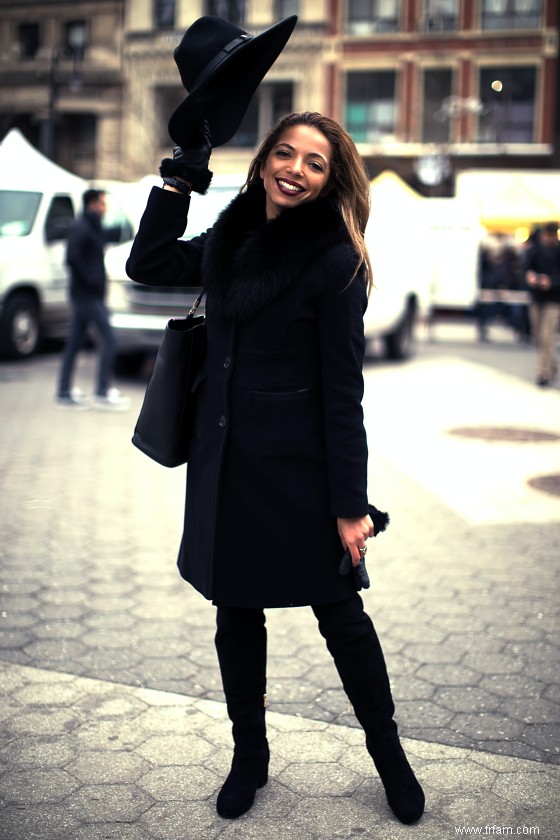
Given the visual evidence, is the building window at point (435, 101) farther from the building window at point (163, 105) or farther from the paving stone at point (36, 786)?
the paving stone at point (36, 786)

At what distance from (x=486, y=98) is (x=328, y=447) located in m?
34.4

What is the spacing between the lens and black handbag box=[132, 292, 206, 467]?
9.28ft

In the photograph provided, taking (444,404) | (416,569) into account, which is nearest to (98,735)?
(416,569)

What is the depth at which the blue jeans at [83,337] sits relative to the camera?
957 centimetres

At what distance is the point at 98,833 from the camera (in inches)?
105

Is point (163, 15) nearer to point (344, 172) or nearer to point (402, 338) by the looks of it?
point (402, 338)

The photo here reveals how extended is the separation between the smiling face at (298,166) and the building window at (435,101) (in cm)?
3337

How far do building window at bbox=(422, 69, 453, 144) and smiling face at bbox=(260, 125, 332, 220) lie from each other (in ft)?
109

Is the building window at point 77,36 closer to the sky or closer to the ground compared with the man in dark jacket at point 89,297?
closer to the sky

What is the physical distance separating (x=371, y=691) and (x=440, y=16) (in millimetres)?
35444

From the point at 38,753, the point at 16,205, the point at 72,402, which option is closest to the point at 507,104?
the point at 72,402

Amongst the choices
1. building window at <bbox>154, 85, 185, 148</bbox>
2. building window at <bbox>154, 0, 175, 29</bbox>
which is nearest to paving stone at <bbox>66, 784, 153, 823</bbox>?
building window at <bbox>154, 85, 185, 148</bbox>

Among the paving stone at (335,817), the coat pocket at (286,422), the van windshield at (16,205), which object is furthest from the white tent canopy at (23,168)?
the paving stone at (335,817)

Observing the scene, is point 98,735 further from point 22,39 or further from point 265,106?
point 265,106
